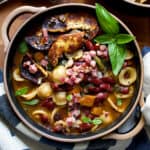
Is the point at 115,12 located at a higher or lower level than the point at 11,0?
lower

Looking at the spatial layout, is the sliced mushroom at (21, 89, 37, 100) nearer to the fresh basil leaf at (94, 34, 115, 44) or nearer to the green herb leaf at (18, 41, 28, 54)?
the green herb leaf at (18, 41, 28, 54)

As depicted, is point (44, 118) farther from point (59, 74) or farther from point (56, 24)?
point (56, 24)

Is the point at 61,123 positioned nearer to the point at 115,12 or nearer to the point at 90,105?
the point at 90,105

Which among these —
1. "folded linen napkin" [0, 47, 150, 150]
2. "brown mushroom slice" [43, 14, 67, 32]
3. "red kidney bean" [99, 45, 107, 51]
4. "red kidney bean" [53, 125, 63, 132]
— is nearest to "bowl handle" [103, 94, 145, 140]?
"folded linen napkin" [0, 47, 150, 150]

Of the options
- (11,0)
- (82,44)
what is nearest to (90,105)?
(82,44)

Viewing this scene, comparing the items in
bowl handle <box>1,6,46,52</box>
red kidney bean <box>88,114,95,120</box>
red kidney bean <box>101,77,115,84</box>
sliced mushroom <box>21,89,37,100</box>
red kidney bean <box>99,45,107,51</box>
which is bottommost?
red kidney bean <box>88,114,95,120</box>

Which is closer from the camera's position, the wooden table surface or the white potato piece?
the white potato piece
